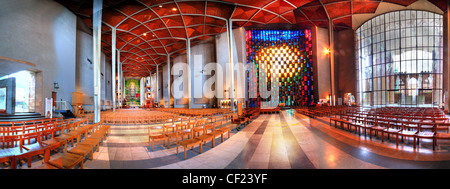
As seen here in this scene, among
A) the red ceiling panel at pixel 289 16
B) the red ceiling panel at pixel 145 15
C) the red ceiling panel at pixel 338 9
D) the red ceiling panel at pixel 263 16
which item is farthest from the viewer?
the red ceiling panel at pixel 289 16

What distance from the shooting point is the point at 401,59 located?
2242cm

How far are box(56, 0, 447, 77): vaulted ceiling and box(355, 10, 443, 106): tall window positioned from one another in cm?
445

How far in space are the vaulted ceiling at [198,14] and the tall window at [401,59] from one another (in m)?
4.45

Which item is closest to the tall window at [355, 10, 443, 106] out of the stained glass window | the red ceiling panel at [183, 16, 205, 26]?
the stained glass window

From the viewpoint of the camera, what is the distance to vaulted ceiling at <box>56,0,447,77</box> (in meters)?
17.4

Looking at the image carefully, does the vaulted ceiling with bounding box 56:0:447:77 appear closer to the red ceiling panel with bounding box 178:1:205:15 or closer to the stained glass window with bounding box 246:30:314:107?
the red ceiling panel with bounding box 178:1:205:15

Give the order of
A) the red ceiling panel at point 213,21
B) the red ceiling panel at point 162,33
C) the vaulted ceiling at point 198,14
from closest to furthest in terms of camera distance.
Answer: the vaulted ceiling at point 198,14 → the red ceiling panel at point 213,21 → the red ceiling panel at point 162,33

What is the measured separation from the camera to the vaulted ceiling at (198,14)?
17359 millimetres

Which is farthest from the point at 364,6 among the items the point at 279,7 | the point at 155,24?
the point at 155,24

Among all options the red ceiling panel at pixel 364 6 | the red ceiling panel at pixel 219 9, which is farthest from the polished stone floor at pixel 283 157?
the red ceiling panel at pixel 364 6

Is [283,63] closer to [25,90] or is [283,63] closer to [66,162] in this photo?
[66,162]

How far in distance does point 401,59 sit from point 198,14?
27.4 meters

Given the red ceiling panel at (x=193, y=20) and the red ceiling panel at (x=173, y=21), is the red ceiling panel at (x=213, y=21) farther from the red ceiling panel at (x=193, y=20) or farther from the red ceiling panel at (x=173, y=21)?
the red ceiling panel at (x=173, y=21)
